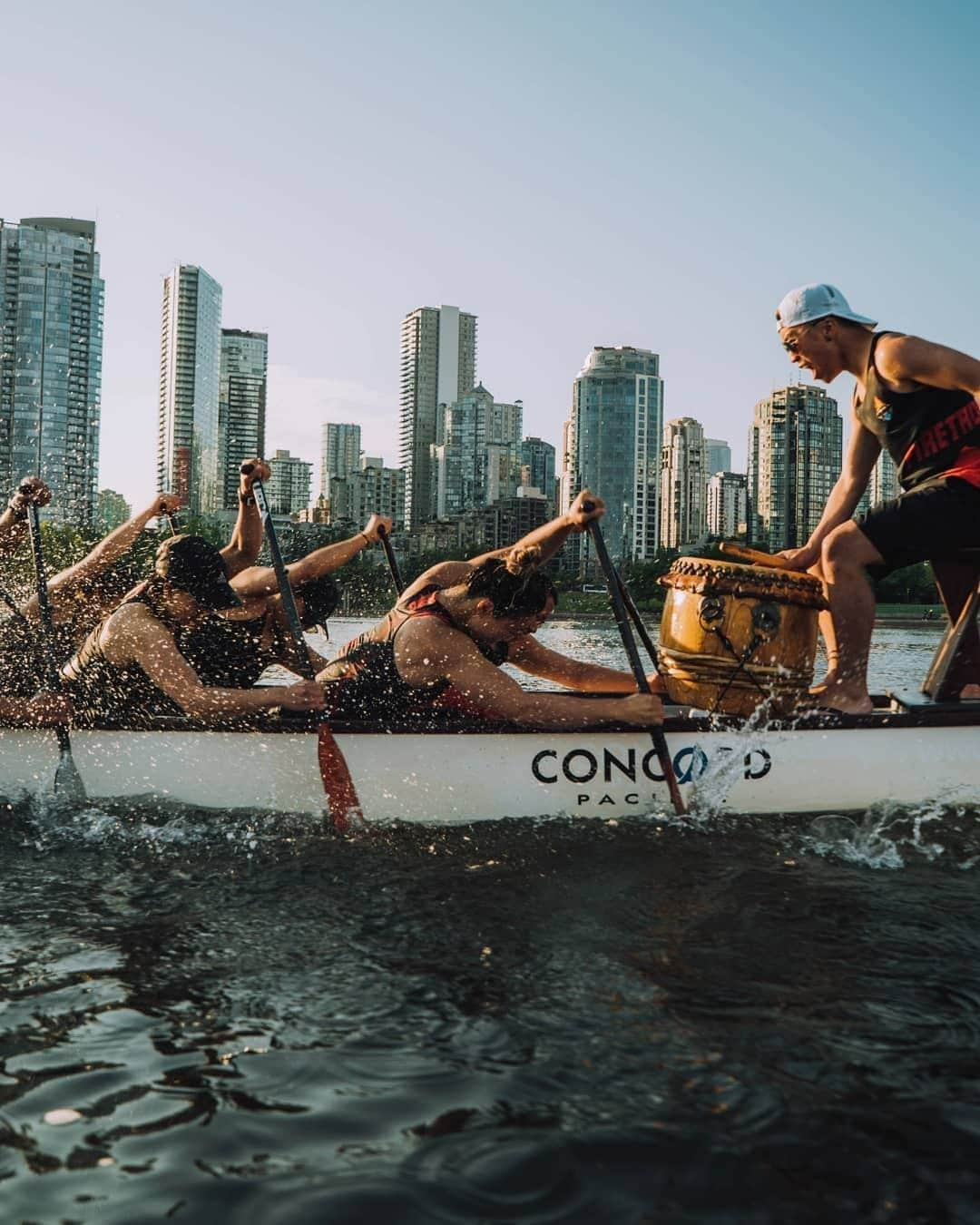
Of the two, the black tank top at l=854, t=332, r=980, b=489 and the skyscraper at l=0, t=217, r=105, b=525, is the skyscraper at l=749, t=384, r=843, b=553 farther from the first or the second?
the black tank top at l=854, t=332, r=980, b=489

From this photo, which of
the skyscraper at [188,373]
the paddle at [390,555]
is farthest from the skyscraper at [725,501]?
the paddle at [390,555]

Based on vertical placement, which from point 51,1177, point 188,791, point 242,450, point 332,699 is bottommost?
point 51,1177

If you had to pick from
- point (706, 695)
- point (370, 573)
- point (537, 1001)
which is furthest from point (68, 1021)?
point (370, 573)

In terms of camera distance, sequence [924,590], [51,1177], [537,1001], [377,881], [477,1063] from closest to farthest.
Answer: [51,1177] → [477,1063] → [537,1001] → [377,881] → [924,590]

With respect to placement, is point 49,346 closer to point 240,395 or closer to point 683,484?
point 240,395

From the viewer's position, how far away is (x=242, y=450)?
71.2 m

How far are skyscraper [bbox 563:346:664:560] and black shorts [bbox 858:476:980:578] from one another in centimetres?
12981

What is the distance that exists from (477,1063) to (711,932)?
1665mm

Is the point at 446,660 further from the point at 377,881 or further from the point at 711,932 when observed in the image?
the point at 711,932

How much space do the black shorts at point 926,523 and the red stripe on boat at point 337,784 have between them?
3141 mm

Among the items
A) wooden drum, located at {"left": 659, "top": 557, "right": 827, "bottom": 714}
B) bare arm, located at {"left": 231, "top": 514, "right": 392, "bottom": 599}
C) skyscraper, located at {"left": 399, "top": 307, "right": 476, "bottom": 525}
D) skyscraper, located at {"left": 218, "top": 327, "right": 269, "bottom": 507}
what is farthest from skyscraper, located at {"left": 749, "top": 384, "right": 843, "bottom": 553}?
wooden drum, located at {"left": 659, "top": 557, "right": 827, "bottom": 714}

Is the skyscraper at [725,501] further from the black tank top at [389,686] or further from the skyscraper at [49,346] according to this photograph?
the black tank top at [389,686]

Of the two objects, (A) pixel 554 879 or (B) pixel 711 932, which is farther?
(A) pixel 554 879

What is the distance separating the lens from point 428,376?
155125mm
